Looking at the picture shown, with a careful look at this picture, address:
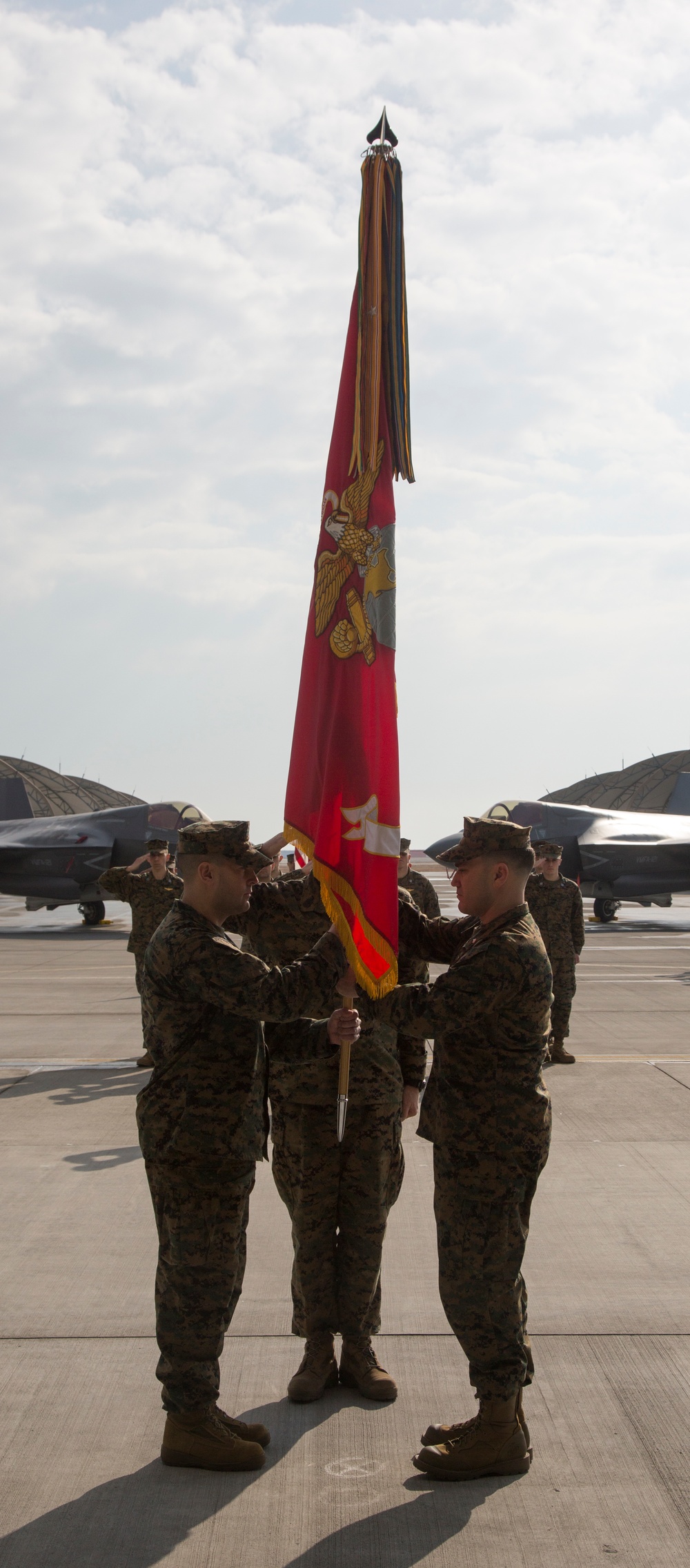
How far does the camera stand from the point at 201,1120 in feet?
11.6

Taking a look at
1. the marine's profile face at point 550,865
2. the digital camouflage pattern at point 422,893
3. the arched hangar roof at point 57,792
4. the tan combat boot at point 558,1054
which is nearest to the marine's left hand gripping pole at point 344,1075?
the digital camouflage pattern at point 422,893

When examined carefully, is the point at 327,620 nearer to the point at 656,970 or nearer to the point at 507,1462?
the point at 507,1462

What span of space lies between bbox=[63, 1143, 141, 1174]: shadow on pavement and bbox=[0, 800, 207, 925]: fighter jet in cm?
1810

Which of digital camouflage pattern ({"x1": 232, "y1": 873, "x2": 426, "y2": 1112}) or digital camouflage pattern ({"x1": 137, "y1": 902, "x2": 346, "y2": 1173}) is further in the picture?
digital camouflage pattern ({"x1": 232, "y1": 873, "x2": 426, "y2": 1112})

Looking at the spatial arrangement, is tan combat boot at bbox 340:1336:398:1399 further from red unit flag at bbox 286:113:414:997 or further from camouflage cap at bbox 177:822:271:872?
camouflage cap at bbox 177:822:271:872

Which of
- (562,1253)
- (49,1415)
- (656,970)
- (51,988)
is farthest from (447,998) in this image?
(656,970)

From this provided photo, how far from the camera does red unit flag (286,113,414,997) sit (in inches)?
164

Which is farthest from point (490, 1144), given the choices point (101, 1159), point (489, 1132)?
point (101, 1159)

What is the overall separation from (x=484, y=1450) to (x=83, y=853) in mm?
23049

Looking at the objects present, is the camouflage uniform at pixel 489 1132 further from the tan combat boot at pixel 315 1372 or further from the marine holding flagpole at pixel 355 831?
the tan combat boot at pixel 315 1372

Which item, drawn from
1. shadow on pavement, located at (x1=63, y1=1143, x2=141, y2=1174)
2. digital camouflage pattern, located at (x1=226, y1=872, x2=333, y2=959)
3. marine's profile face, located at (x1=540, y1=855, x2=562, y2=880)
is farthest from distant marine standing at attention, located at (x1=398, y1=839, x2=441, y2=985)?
digital camouflage pattern, located at (x1=226, y1=872, x2=333, y2=959)

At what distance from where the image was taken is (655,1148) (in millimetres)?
6891

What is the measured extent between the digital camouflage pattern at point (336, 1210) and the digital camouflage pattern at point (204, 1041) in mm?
476

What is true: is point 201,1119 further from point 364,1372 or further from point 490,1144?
point 364,1372
